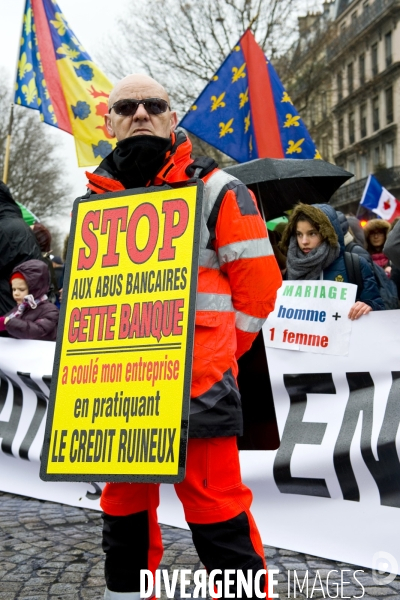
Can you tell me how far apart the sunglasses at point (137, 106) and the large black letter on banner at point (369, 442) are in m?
1.97

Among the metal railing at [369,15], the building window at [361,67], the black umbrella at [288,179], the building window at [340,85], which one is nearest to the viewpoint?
the black umbrella at [288,179]

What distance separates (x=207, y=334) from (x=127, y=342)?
27 centimetres

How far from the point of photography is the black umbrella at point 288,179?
588cm

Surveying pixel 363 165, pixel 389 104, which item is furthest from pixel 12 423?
pixel 363 165

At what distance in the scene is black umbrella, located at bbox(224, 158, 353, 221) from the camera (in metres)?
5.88

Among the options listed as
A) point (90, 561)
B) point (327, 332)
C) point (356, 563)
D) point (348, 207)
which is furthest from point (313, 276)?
point (348, 207)

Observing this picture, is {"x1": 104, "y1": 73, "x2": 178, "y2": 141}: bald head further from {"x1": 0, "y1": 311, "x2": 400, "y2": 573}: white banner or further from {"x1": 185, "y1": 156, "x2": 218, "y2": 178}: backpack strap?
{"x1": 0, "y1": 311, "x2": 400, "y2": 573}: white banner

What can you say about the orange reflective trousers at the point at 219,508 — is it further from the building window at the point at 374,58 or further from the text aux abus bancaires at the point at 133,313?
the building window at the point at 374,58

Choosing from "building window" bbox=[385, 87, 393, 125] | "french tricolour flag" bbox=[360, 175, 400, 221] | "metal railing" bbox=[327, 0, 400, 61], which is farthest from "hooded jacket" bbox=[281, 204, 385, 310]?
"building window" bbox=[385, 87, 393, 125]

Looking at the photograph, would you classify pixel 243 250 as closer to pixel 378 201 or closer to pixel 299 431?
pixel 299 431

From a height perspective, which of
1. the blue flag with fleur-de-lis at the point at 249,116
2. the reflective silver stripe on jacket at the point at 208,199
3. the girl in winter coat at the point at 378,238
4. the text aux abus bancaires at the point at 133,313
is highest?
the blue flag with fleur-de-lis at the point at 249,116

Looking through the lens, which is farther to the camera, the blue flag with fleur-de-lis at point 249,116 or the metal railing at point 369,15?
the metal railing at point 369,15

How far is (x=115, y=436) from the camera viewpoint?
2637mm

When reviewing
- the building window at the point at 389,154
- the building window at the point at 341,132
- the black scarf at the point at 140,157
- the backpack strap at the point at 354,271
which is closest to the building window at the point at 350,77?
the building window at the point at 341,132
